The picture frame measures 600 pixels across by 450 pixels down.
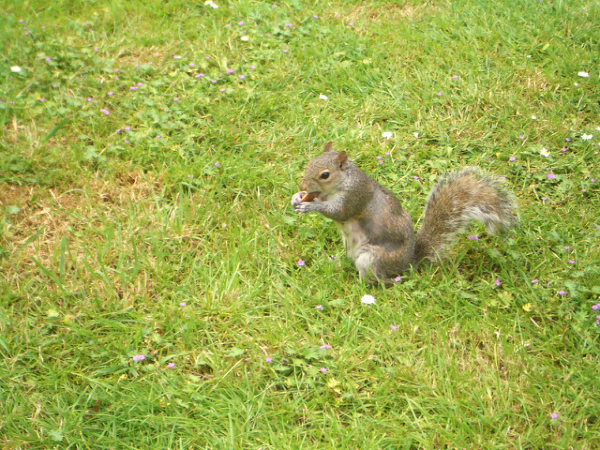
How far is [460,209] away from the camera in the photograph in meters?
2.69

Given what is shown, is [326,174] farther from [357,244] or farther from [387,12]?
[387,12]

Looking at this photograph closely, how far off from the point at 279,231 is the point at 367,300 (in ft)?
2.07

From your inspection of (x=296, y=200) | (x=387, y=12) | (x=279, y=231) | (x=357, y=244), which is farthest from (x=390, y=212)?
(x=387, y=12)

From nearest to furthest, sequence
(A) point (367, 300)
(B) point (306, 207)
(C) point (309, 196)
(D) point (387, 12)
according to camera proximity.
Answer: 1. (A) point (367, 300)
2. (B) point (306, 207)
3. (C) point (309, 196)
4. (D) point (387, 12)

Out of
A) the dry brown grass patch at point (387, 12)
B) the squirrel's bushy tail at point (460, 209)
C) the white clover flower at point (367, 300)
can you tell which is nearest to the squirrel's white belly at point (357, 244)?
the white clover flower at point (367, 300)

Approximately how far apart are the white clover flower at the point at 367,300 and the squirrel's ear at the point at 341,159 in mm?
587

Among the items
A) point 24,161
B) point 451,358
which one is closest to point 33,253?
point 24,161

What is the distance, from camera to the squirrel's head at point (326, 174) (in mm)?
2736

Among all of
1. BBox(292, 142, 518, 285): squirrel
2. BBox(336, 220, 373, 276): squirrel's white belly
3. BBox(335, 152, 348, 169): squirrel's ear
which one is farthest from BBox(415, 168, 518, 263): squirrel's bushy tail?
BBox(335, 152, 348, 169): squirrel's ear

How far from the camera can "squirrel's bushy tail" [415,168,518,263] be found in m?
2.69

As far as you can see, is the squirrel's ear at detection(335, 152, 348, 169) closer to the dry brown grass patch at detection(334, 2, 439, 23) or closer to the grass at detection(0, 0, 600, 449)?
the grass at detection(0, 0, 600, 449)

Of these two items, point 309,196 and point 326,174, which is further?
point 309,196

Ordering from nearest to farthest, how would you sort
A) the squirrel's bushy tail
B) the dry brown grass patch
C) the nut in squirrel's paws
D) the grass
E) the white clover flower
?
1. the grass
2. the white clover flower
3. the squirrel's bushy tail
4. the nut in squirrel's paws
5. the dry brown grass patch

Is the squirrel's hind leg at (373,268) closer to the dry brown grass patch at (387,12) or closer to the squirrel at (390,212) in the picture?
the squirrel at (390,212)
